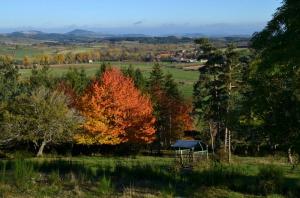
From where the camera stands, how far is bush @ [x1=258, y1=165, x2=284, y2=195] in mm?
13273

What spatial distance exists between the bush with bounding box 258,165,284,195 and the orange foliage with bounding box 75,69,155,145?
125 feet

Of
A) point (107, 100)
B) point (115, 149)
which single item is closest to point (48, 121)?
point (107, 100)

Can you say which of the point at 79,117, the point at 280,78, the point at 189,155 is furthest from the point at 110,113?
the point at 280,78

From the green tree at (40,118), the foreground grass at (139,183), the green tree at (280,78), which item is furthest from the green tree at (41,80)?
the green tree at (280,78)

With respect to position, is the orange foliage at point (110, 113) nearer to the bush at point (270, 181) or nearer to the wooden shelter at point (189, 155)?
the wooden shelter at point (189, 155)

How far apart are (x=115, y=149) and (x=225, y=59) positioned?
1731 cm

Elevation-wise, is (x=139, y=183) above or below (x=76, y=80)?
above

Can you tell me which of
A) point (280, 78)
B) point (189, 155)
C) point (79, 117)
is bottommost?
point (79, 117)

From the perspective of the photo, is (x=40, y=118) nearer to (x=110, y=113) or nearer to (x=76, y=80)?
(x=110, y=113)

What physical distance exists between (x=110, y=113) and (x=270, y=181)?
1556 inches

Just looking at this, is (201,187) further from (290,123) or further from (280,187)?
(290,123)

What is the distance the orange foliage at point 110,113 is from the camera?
2061 inches

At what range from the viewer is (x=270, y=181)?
541 inches

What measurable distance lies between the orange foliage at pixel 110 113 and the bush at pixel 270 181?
38030 millimetres
